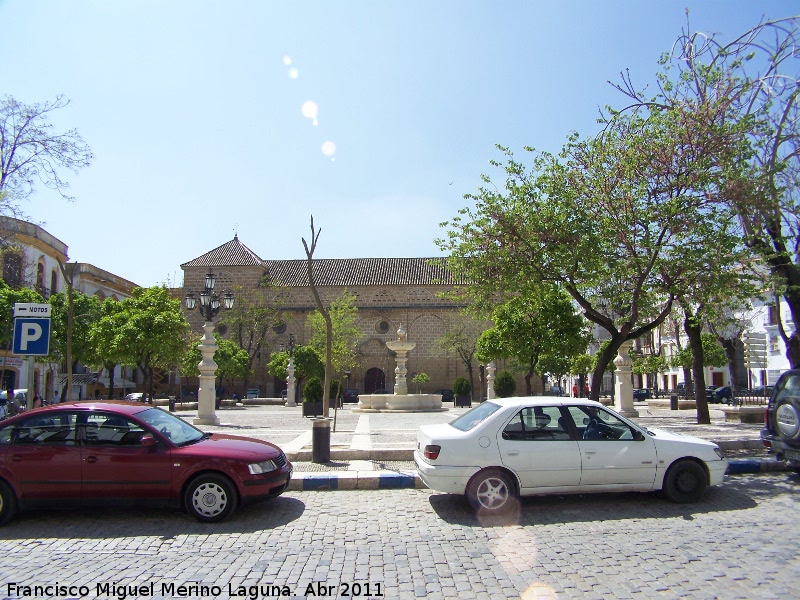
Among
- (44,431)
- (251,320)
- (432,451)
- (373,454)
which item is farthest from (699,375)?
(251,320)

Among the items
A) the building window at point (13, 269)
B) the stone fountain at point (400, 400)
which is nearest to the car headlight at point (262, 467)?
the stone fountain at point (400, 400)

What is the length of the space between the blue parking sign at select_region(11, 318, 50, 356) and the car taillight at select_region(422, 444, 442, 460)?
614 cm

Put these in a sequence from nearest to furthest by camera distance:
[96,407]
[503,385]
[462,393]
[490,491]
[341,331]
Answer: [490,491], [96,407], [503,385], [462,393], [341,331]

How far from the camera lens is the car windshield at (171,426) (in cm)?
698

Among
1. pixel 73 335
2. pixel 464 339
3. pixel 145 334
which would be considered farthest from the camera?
pixel 464 339

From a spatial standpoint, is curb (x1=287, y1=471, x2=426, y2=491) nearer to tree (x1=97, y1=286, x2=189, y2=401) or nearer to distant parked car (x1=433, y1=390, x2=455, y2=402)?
tree (x1=97, y1=286, x2=189, y2=401)

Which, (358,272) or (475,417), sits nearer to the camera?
(475,417)

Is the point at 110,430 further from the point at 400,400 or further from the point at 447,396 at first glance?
the point at 447,396

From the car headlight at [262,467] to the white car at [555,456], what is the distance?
1.74m

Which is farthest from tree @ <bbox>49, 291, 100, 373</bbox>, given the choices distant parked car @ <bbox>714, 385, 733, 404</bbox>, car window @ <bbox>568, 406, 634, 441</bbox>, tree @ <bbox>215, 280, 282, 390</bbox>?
distant parked car @ <bbox>714, 385, 733, 404</bbox>

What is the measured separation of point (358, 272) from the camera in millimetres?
50219

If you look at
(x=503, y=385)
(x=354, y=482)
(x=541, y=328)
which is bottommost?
(x=354, y=482)

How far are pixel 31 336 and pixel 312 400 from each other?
14.3 metres

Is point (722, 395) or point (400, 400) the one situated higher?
point (400, 400)
